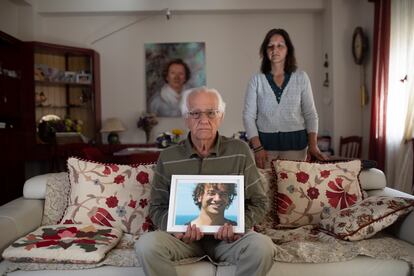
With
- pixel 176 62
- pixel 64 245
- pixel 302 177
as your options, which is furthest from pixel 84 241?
pixel 176 62

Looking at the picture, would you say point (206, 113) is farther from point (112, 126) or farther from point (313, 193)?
point (112, 126)

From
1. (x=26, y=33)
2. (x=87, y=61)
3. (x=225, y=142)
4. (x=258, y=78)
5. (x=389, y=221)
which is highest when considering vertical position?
(x=26, y=33)

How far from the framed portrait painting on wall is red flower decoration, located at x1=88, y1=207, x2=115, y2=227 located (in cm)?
334

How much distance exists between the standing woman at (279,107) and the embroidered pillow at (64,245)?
951mm

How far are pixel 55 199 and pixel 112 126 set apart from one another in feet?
9.92

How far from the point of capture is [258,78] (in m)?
2.25

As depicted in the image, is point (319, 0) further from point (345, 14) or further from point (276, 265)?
point (276, 265)

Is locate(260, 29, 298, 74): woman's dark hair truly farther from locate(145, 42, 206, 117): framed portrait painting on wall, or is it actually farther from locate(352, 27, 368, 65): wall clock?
locate(145, 42, 206, 117): framed portrait painting on wall

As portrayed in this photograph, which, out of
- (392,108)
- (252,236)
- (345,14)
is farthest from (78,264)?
(345,14)

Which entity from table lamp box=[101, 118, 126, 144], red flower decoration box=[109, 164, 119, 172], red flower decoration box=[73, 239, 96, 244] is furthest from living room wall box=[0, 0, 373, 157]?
red flower decoration box=[73, 239, 96, 244]

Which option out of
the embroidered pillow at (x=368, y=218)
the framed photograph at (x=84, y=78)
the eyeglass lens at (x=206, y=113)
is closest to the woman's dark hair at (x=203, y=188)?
the eyeglass lens at (x=206, y=113)

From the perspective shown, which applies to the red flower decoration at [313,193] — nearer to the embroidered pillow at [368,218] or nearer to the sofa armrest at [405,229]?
the embroidered pillow at [368,218]

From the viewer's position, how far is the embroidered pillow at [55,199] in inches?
80.0

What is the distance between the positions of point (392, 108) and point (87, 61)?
3567mm
